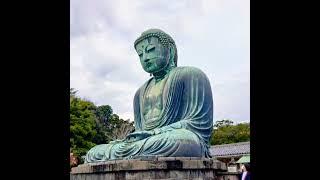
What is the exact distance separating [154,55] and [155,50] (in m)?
0.11

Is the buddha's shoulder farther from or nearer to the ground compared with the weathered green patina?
farther from the ground

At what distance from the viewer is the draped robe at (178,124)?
898cm

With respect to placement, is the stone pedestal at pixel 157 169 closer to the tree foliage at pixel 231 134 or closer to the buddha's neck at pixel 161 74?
the buddha's neck at pixel 161 74

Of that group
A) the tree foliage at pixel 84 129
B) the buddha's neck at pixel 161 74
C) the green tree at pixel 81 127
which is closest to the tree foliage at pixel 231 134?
the tree foliage at pixel 84 129

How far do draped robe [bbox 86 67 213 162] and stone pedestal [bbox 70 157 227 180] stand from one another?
0.68 ft

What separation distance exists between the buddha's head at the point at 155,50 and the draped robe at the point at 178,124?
300 mm

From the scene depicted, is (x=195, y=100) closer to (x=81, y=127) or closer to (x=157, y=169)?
(x=157, y=169)

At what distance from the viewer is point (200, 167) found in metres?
8.93

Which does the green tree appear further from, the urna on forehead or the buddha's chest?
the urna on forehead

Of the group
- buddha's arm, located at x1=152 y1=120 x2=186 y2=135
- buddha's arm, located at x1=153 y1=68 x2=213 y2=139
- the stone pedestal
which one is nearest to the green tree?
buddha's arm, located at x1=153 y1=68 x2=213 y2=139

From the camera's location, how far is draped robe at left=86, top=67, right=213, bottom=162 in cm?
898

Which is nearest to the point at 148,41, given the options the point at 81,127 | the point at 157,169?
the point at 157,169
